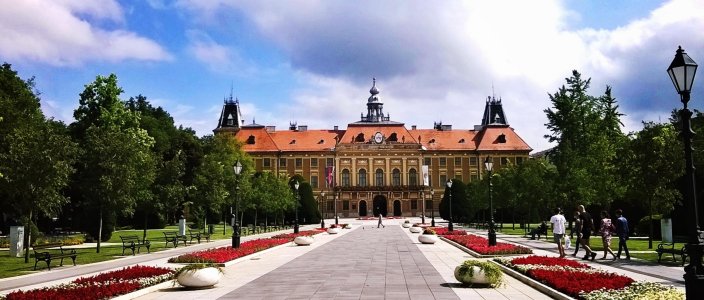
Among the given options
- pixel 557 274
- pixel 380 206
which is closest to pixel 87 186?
pixel 557 274

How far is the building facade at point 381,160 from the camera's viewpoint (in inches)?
4370

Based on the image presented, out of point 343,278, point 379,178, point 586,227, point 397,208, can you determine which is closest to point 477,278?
point 343,278

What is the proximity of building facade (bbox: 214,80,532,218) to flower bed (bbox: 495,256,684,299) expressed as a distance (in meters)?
92.4

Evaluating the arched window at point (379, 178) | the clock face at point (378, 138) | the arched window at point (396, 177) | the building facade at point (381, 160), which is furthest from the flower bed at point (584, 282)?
the arched window at point (379, 178)

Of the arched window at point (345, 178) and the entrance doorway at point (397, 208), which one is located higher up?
the arched window at point (345, 178)

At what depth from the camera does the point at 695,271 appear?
9.18 metres

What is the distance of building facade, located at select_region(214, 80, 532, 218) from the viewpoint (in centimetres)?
11100

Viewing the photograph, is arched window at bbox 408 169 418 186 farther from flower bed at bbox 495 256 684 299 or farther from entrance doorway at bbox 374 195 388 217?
flower bed at bbox 495 256 684 299

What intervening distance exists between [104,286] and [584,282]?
1031 centimetres

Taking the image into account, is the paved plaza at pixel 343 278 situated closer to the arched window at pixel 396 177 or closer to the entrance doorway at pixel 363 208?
the entrance doorway at pixel 363 208

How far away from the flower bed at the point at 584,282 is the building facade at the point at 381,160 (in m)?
92.4

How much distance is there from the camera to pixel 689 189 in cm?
941

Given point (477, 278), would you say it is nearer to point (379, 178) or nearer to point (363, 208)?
point (363, 208)

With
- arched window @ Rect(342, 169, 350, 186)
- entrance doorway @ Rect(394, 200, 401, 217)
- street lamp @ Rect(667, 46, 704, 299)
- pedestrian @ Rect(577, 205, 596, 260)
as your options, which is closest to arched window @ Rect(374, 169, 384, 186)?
entrance doorway @ Rect(394, 200, 401, 217)
